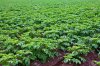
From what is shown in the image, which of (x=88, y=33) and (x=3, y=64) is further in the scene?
(x=88, y=33)

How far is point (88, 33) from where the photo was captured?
8570 millimetres

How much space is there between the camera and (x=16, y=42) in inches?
282

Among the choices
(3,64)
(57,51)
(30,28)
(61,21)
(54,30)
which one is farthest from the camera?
(61,21)

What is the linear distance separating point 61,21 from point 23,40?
3706 millimetres

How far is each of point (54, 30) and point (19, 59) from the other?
2.56m

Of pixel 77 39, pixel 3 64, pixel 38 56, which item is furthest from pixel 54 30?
pixel 3 64

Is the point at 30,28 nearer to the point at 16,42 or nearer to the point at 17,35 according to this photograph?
the point at 17,35

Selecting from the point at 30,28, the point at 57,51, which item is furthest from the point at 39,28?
the point at 57,51

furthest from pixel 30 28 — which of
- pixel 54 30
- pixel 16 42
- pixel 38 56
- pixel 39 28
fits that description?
pixel 38 56

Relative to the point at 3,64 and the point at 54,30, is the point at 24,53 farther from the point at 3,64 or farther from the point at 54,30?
the point at 54,30

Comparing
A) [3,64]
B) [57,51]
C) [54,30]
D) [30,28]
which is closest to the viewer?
[3,64]

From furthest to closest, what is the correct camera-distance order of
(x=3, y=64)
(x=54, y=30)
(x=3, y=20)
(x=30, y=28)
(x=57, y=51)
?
(x=3, y=20), (x=30, y=28), (x=54, y=30), (x=57, y=51), (x=3, y=64)

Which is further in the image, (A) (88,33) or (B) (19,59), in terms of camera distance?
(A) (88,33)

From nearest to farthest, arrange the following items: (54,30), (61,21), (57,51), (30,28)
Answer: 1. (57,51)
2. (54,30)
3. (30,28)
4. (61,21)
